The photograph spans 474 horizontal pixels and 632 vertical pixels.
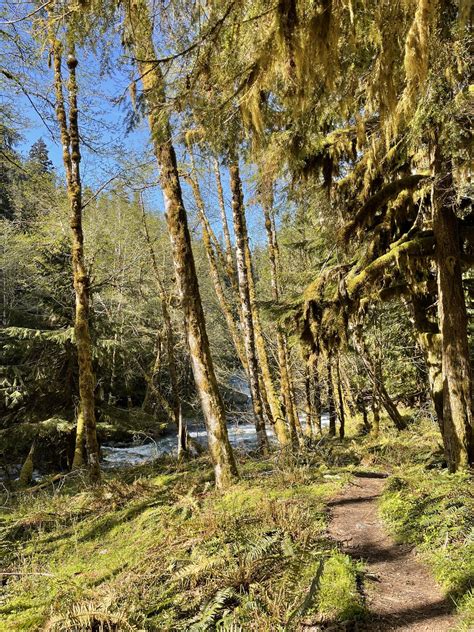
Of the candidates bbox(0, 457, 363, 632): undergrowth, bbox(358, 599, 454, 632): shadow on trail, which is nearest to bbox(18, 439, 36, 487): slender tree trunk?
bbox(0, 457, 363, 632): undergrowth

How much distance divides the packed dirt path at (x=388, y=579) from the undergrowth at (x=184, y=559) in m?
0.15

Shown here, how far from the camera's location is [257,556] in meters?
3.47

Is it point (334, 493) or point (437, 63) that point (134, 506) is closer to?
point (334, 493)

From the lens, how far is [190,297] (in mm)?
6234

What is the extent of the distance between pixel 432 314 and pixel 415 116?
5.07 m

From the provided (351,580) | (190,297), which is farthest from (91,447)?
(351,580)

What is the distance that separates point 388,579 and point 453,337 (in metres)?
4.05

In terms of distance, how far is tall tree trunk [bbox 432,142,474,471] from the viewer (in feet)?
20.3

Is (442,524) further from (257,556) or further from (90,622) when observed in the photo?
(90,622)

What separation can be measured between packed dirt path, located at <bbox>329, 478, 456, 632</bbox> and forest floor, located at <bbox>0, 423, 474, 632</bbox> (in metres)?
0.01

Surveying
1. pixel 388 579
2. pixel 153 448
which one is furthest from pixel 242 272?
pixel 153 448

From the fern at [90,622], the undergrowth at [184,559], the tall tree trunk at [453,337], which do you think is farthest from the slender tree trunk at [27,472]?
the tall tree trunk at [453,337]

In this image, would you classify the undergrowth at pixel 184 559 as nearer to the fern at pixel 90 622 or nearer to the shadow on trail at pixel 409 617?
the fern at pixel 90 622

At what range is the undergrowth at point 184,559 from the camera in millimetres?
2889
